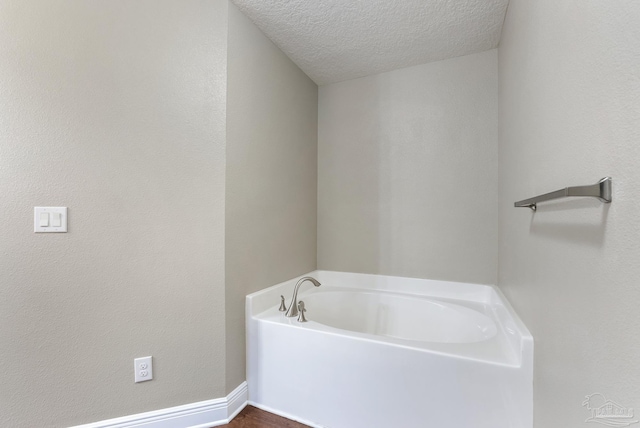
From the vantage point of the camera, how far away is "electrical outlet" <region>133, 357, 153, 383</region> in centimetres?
132

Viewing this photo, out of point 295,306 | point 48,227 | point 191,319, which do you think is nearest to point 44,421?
point 191,319

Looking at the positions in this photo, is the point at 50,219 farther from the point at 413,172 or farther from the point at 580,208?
the point at 413,172

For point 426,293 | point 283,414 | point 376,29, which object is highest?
point 376,29

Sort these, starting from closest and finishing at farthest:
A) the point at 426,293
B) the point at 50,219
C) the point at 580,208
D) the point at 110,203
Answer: the point at 580,208
the point at 50,219
the point at 110,203
the point at 426,293

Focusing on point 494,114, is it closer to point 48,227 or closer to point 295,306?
point 295,306

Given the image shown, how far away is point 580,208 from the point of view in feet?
2.22

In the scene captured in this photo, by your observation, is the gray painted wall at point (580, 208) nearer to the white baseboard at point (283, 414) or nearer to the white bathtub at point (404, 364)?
the white bathtub at point (404, 364)

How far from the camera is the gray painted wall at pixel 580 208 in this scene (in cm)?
50

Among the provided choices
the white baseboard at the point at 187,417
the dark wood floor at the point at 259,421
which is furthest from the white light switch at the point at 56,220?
the dark wood floor at the point at 259,421

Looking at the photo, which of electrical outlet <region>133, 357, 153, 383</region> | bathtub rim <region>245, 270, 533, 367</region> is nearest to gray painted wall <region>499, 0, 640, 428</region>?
bathtub rim <region>245, 270, 533, 367</region>

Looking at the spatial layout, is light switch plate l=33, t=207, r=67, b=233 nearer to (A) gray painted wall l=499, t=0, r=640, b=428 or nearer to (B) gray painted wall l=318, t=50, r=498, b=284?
(B) gray painted wall l=318, t=50, r=498, b=284

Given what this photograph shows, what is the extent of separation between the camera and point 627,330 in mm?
497

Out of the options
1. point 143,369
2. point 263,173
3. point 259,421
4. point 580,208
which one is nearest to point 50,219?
point 143,369

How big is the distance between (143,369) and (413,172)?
2.18 m
